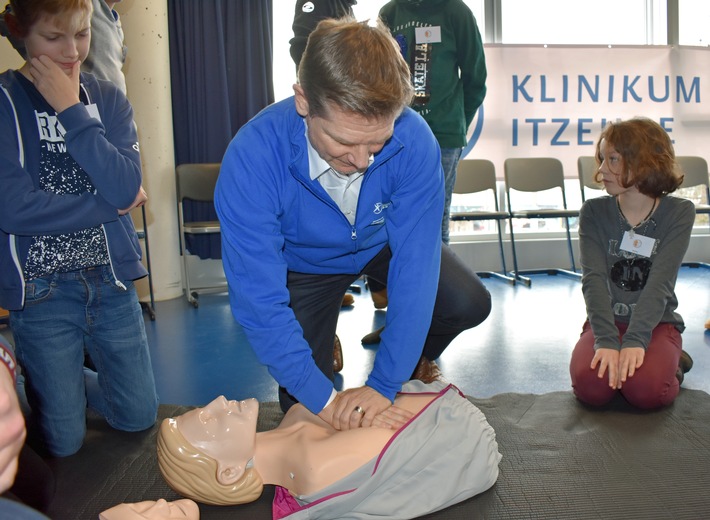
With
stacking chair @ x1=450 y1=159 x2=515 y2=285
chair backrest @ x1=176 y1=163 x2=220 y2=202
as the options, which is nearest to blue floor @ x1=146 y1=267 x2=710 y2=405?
chair backrest @ x1=176 y1=163 x2=220 y2=202

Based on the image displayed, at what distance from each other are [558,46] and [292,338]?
4453mm

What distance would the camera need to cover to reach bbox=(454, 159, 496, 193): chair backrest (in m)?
4.79

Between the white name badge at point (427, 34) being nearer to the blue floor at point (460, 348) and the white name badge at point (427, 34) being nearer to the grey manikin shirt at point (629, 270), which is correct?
the grey manikin shirt at point (629, 270)

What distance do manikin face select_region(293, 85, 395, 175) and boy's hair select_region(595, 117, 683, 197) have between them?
4.10ft

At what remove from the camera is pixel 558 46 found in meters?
5.02

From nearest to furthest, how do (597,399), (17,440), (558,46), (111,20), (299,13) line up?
(17,440), (597,399), (111,20), (299,13), (558,46)

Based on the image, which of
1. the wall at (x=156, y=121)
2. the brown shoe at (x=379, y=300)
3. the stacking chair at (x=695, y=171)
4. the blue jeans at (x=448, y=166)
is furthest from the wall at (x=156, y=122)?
the stacking chair at (x=695, y=171)

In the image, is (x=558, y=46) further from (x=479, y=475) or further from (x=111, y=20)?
(x=479, y=475)

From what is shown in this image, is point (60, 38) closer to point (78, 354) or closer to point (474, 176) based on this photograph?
point (78, 354)

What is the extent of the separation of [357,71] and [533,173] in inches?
158

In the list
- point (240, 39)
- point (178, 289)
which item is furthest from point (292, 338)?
point (240, 39)

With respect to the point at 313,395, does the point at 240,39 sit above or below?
above

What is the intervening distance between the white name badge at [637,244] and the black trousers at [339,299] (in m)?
0.59

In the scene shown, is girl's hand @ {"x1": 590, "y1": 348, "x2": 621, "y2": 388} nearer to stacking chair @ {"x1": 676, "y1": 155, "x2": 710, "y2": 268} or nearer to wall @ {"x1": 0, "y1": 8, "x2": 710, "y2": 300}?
wall @ {"x1": 0, "y1": 8, "x2": 710, "y2": 300}
